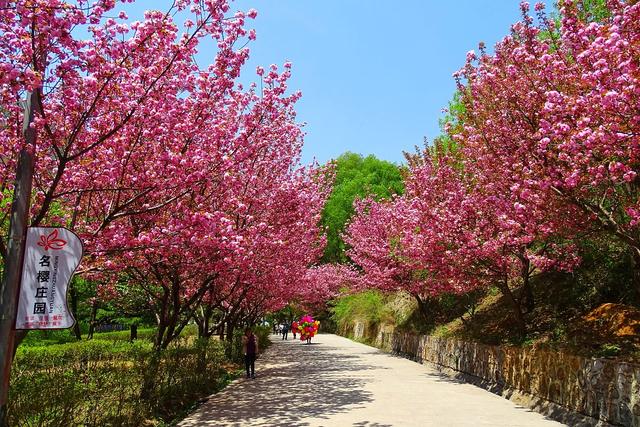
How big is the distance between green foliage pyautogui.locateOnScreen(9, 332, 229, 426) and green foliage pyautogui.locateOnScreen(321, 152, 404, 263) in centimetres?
3856

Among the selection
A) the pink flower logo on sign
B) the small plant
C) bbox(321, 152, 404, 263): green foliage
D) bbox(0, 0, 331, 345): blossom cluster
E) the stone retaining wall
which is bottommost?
the stone retaining wall

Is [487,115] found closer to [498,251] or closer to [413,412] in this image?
[498,251]

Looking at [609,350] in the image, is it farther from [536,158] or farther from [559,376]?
[536,158]

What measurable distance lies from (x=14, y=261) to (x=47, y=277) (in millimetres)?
407

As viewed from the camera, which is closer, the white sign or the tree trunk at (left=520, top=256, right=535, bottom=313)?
the white sign

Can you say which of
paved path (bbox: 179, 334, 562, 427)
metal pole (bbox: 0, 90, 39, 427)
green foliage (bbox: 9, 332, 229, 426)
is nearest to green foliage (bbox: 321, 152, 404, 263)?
paved path (bbox: 179, 334, 562, 427)

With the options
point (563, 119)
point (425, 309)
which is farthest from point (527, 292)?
point (425, 309)

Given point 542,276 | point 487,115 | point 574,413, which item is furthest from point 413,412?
point 542,276

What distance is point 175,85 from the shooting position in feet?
26.8

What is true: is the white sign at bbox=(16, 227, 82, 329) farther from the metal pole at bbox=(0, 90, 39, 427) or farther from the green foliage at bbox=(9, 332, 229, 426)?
the green foliage at bbox=(9, 332, 229, 426)

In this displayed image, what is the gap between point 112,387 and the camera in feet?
26.7

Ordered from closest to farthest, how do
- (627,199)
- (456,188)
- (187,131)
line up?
(187,131)
(627,199)
(456,188)

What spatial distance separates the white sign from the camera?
5285 mm

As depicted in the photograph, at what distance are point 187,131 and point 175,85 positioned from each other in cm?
76
